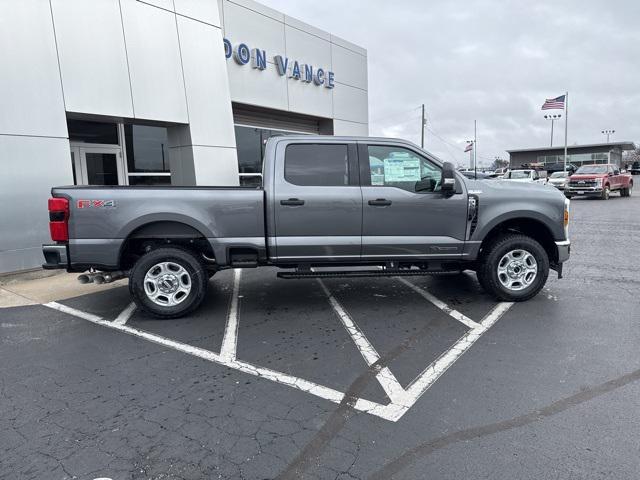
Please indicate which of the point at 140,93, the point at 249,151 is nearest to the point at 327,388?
the point at 140,93

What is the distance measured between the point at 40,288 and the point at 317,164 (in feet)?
16.0

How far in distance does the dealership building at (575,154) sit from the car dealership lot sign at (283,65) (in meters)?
56.3

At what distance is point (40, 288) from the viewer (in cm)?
709

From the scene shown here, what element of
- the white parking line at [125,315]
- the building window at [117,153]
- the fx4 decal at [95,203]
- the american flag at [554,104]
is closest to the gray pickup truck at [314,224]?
the fx4 decal at [95,203]

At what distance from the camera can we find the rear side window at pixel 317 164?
18.1ft

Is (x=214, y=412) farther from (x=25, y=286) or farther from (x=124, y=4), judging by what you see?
(x=124, y=4)

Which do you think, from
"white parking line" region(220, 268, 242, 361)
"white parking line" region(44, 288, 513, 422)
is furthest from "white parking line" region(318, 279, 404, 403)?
"white parking line" region(220, 268, 242, 361)

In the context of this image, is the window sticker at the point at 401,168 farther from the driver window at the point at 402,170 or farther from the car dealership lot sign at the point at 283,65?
the car dealership lot sign at the point at 283,65

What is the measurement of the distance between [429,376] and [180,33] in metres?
10.0

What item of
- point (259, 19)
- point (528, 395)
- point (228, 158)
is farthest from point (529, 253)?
point (259, 19)

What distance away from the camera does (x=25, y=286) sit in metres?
7.25

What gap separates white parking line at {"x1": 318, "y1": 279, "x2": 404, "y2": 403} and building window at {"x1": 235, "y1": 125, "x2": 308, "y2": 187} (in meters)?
9.82

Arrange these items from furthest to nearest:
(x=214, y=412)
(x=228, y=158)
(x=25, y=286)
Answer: (x=228, y=158) → (x=25, y=286) → (x=214, y=412)

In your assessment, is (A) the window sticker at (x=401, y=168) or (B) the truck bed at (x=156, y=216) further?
(A) the window sticker at (x=401, y=168)
